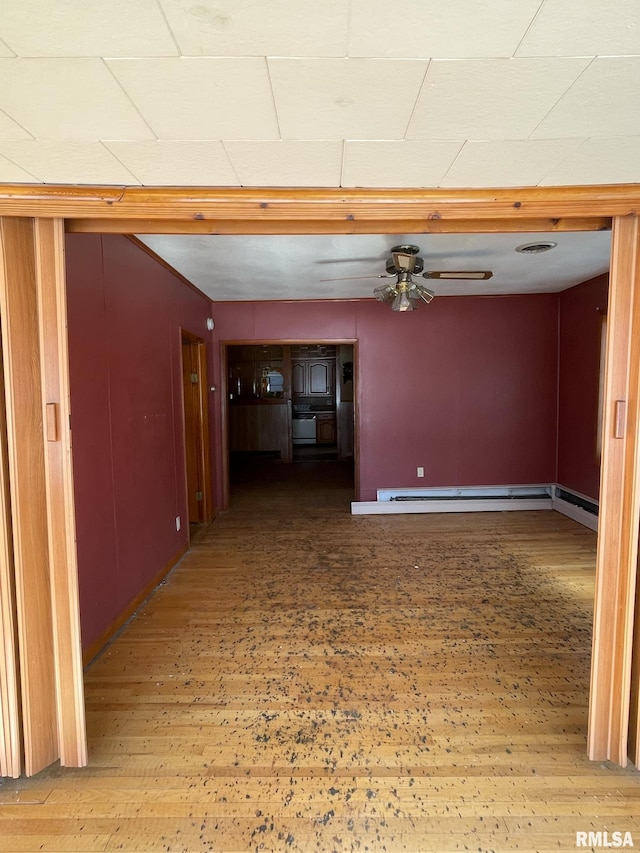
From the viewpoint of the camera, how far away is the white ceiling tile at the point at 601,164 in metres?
1.27

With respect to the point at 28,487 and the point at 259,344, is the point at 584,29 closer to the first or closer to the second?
the point at 28,487

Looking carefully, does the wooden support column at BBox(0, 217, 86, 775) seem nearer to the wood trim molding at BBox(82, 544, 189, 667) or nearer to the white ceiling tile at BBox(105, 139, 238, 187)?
the white ceiling tile at BBox(105, 139, 238, 187)

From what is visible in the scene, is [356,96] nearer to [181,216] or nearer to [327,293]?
[181,216]

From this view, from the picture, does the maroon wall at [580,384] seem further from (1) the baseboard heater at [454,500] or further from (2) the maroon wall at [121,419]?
(2) the maroon wall at [121,419]

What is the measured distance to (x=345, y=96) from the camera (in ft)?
3.43

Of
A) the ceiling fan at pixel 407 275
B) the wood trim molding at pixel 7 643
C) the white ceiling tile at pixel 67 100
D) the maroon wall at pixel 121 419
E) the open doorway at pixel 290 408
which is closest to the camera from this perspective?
the white ceiling tile at pixel 67 100

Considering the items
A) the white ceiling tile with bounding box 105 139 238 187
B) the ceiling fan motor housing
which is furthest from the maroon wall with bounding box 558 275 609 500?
the white ceiling tile with bounding box 105 139 238 187

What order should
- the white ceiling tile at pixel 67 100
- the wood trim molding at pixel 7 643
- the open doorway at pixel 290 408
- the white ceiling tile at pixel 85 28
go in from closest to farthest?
the white ceiling tile at pixel 85 28 < the white ceiling tile at pixel 67 100 < the wood trim molding at pixel 7 643 < the open doorway at pixel 290 408

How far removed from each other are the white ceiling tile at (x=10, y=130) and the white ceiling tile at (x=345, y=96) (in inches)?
28.3

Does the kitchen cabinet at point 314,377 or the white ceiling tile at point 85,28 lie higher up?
the white ceiling tile at point 85,28

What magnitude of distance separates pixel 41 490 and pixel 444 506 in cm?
428

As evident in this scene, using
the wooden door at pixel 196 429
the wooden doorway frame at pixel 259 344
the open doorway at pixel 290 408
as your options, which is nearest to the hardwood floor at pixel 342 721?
the wooden door at pixel 196 429

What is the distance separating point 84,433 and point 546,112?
7.78ft

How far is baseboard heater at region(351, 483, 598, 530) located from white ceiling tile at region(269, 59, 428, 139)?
4.21 meters
